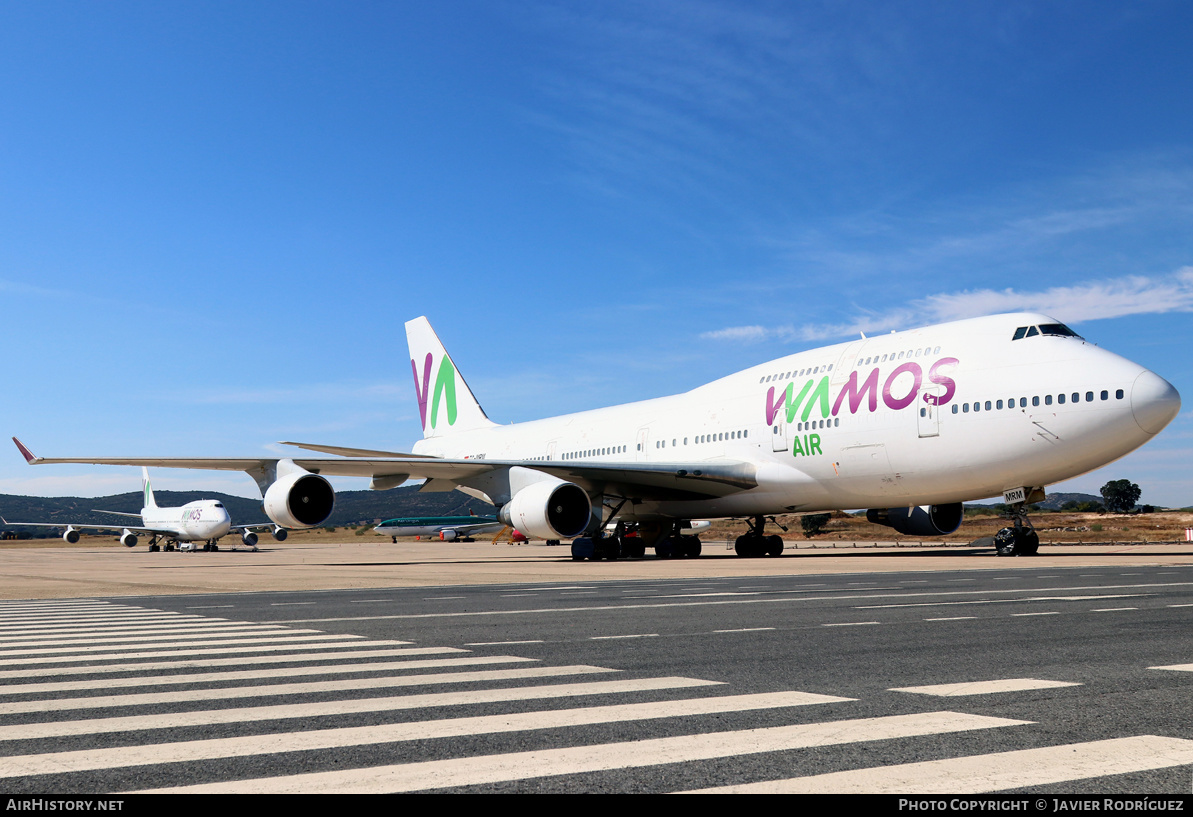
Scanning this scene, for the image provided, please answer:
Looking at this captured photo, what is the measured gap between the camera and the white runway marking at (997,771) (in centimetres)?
372

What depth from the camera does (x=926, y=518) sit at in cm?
2989

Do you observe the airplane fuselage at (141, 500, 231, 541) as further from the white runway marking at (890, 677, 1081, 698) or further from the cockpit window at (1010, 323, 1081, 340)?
the white runway marking at (890, 677, 1081, 698)

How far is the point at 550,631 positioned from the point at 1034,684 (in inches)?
186

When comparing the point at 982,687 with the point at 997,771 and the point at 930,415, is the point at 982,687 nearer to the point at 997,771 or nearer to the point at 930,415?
the point at 997,771

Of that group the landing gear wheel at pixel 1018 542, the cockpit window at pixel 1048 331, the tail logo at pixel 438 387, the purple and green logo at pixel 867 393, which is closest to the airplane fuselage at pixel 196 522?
the tail logo at pixel 438 387

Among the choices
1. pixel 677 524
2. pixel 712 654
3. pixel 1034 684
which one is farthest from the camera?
pixel 677 524

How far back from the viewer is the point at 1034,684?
6.06 m

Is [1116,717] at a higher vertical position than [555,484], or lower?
lower

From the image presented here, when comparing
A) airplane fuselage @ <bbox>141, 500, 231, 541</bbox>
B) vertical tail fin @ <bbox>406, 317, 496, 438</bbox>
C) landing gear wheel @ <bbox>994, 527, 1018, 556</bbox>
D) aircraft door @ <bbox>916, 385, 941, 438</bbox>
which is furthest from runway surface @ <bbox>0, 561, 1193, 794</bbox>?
airplane fuselage @ <bbox>141, 500, 231, 541</bbox>

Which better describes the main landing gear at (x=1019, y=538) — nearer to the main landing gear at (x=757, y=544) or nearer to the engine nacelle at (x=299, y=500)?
the main landing gear at (x=757, y=544)

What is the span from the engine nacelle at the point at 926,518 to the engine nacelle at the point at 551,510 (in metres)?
8.82
